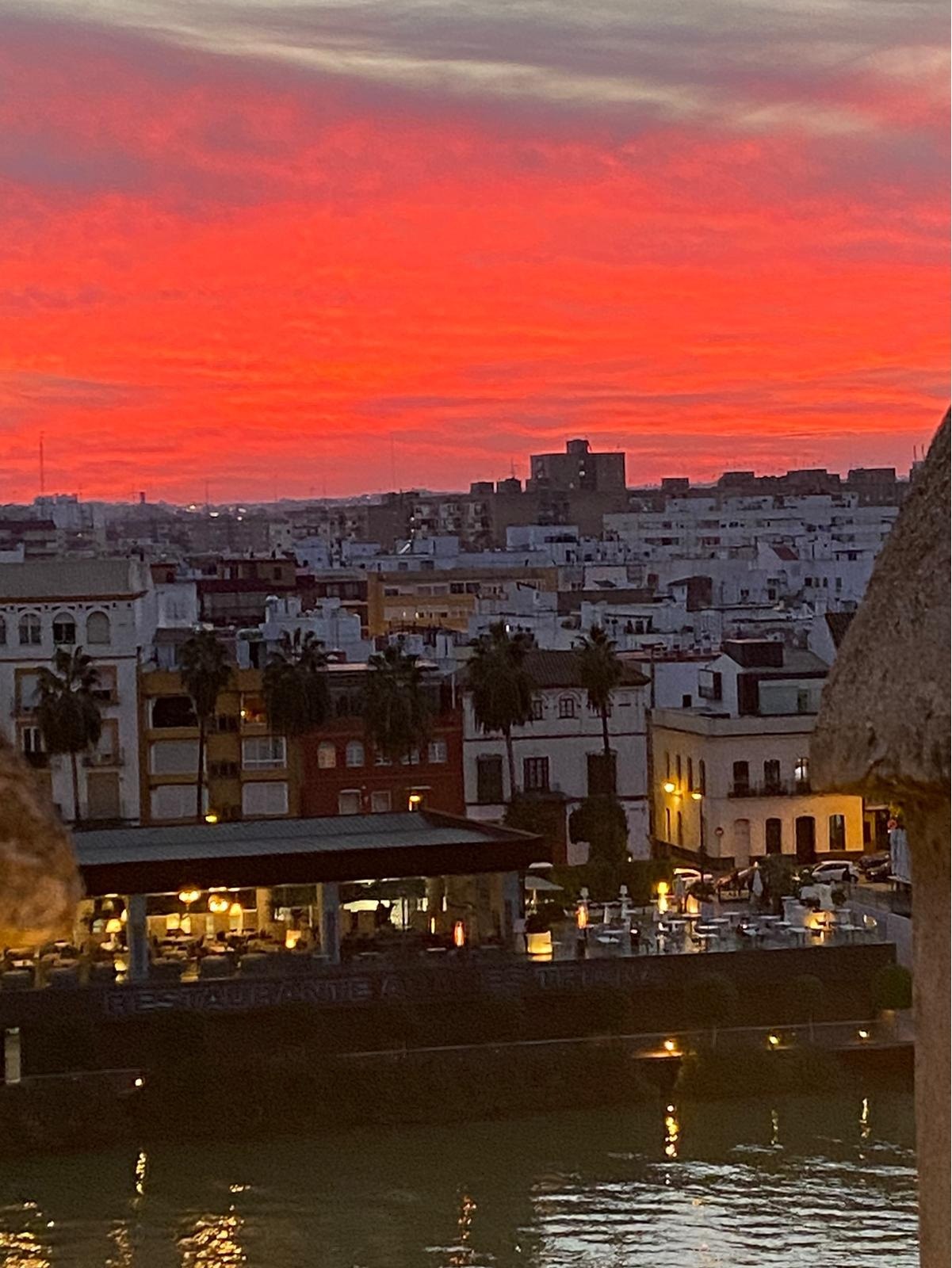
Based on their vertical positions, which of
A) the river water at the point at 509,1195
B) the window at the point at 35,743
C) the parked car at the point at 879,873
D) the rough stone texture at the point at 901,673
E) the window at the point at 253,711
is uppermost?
the rough stone texture at the point at 901,673

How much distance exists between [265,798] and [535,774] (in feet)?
10.8

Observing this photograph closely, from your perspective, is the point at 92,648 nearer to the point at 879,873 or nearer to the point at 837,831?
the point at 837,831

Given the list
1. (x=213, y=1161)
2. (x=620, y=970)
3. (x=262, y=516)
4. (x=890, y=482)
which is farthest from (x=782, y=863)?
(x=262, y=516)

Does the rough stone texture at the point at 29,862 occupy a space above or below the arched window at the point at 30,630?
below

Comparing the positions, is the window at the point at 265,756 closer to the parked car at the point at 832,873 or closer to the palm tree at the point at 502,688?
the palm tree at the point at 502,688

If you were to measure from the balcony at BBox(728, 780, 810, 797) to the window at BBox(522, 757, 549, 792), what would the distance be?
2.27 meters

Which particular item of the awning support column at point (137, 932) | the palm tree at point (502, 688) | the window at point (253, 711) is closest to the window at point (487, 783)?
the palm tree at point (502, 688)

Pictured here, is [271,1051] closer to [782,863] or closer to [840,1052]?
[840,1052]

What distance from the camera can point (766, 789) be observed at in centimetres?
3198

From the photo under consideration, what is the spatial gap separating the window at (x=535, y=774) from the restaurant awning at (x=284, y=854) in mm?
6210

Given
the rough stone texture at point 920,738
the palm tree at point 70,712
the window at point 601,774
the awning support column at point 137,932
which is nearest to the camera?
the rough stone texture at point 920,738

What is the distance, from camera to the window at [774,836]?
32.0 metres

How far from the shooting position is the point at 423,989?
75.0 ft

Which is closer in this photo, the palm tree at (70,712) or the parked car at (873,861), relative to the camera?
the palm tree at (70,712)
